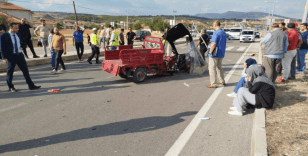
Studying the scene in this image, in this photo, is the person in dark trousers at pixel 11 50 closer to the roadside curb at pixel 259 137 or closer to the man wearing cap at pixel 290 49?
the roadside curb at pixel 259 137

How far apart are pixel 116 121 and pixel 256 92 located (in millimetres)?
3053

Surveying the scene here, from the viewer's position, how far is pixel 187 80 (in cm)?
806

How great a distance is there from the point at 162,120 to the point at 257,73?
7.59ft

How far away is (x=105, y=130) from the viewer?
159 inches

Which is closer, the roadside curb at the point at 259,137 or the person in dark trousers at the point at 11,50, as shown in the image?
the roadside curb at the point at 259,137

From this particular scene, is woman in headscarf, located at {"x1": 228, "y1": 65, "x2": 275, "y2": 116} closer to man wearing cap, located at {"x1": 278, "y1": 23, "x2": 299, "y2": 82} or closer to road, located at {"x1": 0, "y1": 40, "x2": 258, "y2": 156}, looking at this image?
road, located at {"x1": 0, "y1": 40, "x2": 258, "y2": 156}

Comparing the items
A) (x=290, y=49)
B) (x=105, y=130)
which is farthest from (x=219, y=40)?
(x=105, y=130)

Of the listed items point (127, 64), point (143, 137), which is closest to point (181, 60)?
point (127, 64)

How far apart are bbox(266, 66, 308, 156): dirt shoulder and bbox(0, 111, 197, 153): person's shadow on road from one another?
1726 mm

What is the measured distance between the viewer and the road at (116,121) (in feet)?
11.3

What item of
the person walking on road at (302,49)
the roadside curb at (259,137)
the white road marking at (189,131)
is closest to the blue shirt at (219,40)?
the white road marking at (189,131)

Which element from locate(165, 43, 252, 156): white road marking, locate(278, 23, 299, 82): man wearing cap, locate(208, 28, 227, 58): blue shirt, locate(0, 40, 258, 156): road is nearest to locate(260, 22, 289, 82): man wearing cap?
locate(278, 23, 299, 82): man wearing cap

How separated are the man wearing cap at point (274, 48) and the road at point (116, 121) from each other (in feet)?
4.35

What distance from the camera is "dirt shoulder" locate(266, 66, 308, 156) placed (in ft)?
10.8
